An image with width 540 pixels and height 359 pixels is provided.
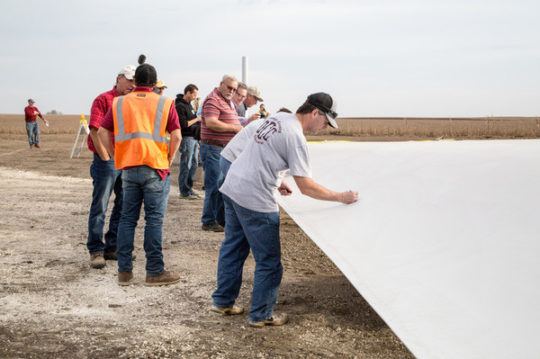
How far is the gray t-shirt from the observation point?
3023 mm

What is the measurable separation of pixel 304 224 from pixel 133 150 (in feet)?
4.56

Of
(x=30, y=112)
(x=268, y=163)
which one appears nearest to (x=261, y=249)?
(x=268, y=163)

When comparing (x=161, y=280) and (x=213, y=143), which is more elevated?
(x=213, y=143)

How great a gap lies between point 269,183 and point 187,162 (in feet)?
15.5

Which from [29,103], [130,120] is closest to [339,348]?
[130,120]

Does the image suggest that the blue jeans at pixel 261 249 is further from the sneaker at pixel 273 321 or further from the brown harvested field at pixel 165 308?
the brown harvested field at pixel 165 308

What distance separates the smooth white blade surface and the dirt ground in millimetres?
520

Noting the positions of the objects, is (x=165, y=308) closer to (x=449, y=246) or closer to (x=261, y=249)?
(x=261, y=249)

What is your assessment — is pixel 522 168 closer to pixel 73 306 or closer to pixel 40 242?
pixel 73 306

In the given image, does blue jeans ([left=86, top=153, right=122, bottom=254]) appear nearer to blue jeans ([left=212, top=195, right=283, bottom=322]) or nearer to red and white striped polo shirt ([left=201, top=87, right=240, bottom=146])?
red and white striped polo shirt ([left=201, top=87, right=240, bottom=146])

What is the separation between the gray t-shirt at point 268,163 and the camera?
302cm

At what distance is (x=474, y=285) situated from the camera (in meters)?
2.27

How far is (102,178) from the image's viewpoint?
14.6ft

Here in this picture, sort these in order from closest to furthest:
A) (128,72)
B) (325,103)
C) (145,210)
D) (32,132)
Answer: (325,103)
(145,210)
(128,72)
(32,132)
